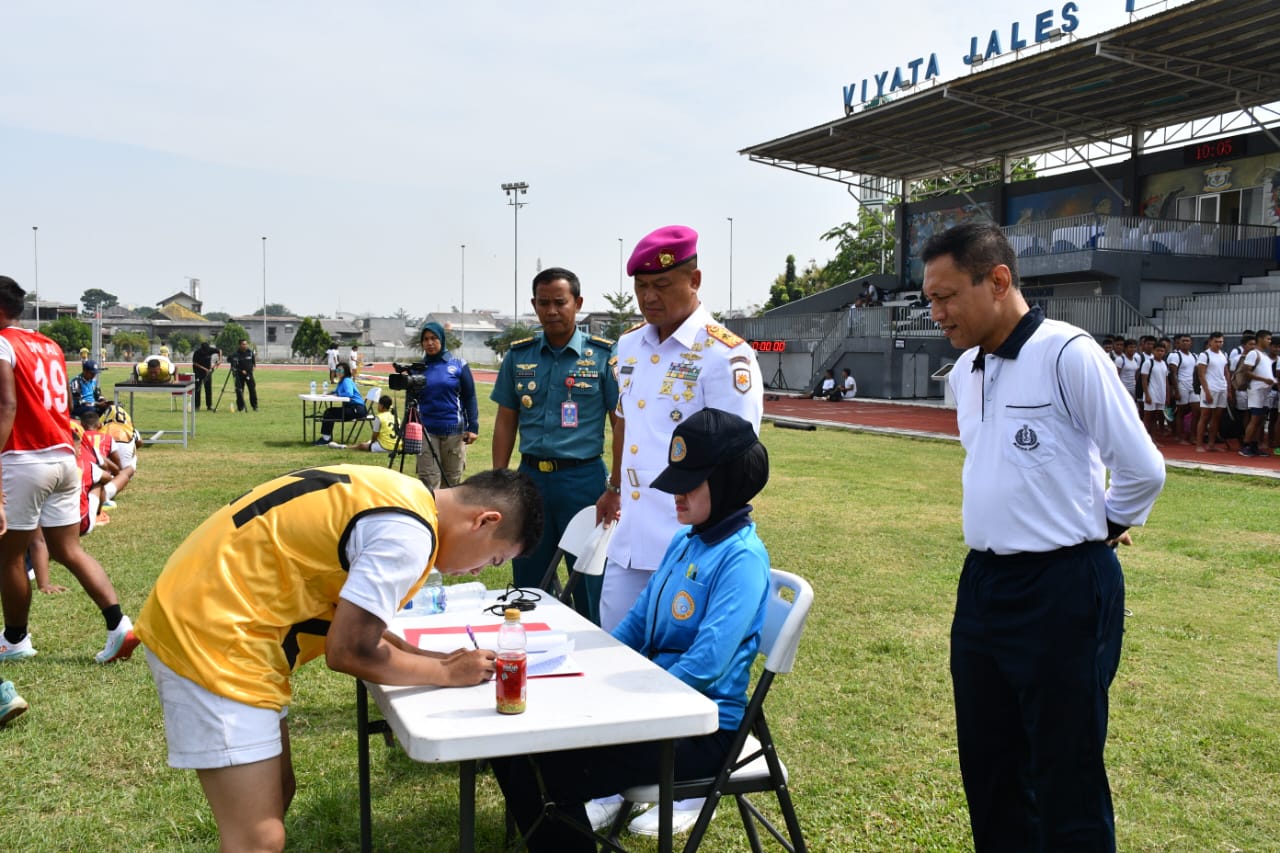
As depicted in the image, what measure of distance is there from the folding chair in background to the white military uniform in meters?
0.69

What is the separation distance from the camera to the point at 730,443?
263cm

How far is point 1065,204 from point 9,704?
32842mm

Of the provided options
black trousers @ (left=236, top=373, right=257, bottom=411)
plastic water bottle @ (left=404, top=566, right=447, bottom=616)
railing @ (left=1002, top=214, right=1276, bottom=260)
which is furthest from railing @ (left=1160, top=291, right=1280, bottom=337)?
plastic water bottle @ (left=404, top=566, right=447, bottom=616)

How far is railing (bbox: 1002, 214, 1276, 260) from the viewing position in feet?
81.5

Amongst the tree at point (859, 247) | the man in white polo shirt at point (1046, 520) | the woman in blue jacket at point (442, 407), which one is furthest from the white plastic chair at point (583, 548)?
the tree at point (859, 247)

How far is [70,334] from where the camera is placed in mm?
68062

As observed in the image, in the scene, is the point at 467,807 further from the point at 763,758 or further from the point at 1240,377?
the point at 1240,377

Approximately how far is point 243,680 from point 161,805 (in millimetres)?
1760

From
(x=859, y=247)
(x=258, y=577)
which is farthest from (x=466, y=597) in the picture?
(x=859, y=247)

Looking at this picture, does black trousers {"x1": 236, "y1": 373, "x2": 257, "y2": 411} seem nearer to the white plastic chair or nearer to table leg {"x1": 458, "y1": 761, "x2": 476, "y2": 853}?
the white plastic chair

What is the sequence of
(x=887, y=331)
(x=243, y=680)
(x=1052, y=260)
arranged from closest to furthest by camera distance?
1. (x=243, y=680)
2. (x=1052, y=260)
3. (x=887, y=331)

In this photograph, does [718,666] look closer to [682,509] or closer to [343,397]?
[682,509]

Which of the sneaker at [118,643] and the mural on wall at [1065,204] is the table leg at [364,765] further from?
the mural on wall at [1065,204]

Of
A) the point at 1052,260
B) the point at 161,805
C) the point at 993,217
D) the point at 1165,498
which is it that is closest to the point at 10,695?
the point at 161,805
